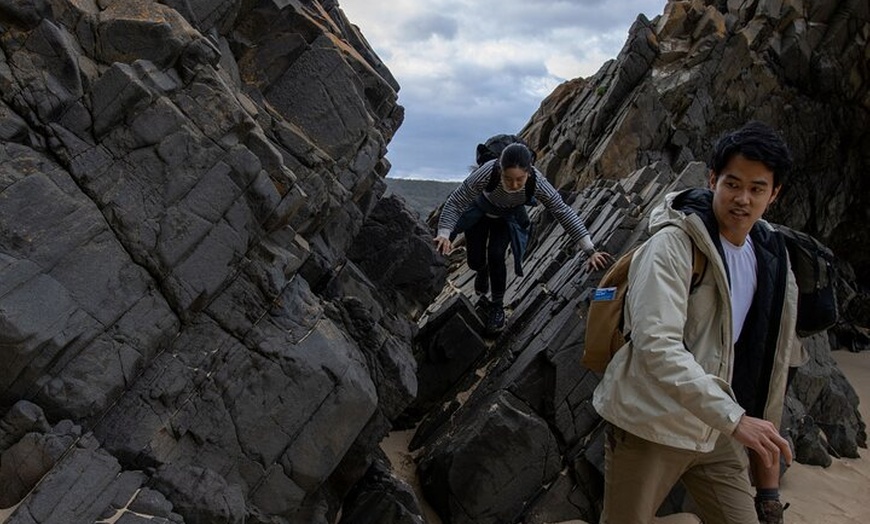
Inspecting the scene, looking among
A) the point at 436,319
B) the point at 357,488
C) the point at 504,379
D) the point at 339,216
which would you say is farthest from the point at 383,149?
the point at 357,488

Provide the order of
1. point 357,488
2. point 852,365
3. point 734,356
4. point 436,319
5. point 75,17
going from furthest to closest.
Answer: point 852,365 → point 436,319 → point 357,488 → point 75,17 → point 734,356

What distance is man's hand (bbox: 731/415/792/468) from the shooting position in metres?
3.95

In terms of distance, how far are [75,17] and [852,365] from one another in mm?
31284

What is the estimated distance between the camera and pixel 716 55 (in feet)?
96.6

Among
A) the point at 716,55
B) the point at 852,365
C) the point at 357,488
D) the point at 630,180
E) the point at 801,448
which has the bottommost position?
the point at 357,488

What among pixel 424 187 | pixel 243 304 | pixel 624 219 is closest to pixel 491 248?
pixel 624 219

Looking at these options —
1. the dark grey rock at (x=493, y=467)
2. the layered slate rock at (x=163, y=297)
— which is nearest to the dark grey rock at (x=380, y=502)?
the layered slate rock at (x=163, y=297)

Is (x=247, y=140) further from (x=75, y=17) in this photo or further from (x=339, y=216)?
(x=339, y=216)

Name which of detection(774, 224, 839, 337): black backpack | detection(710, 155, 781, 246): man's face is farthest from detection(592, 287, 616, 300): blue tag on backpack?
detection(774, 224, 839, 337): black backpack

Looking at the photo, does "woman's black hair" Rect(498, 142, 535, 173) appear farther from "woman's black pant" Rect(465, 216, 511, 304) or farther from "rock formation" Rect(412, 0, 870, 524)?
"rock formation" Rect(412, 0, 870, 524)

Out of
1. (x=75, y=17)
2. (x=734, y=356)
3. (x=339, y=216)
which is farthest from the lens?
(x=339, y=216)

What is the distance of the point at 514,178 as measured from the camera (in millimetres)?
10891

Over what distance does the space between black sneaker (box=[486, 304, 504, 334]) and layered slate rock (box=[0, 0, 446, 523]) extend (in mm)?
4284

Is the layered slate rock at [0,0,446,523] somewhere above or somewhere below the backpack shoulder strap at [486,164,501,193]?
below
